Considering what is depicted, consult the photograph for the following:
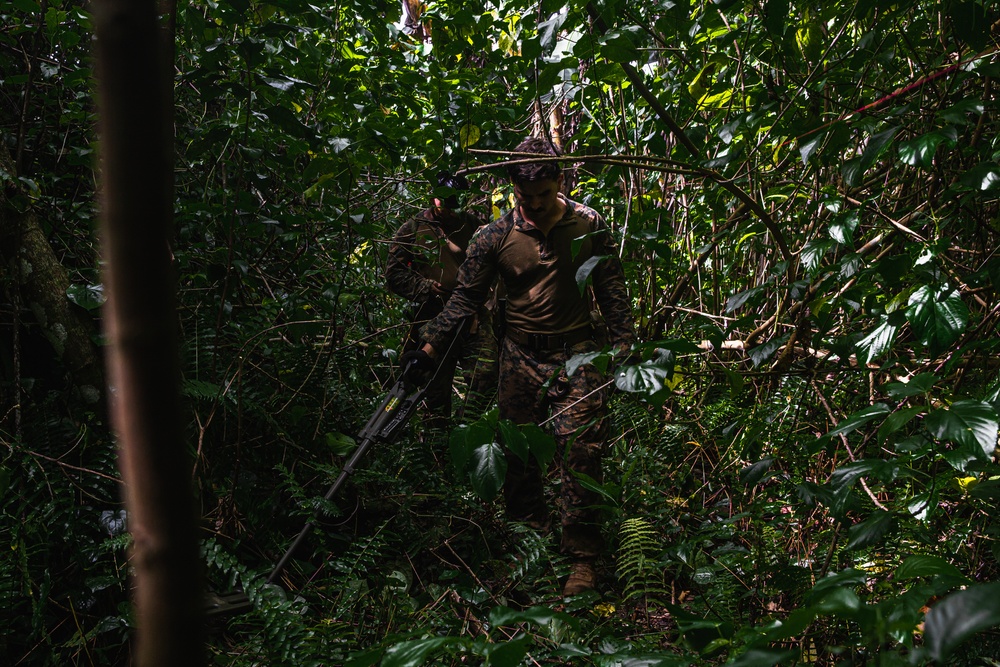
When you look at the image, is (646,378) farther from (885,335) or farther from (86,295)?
(86,295)

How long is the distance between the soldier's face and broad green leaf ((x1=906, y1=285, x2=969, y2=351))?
2.36 metres

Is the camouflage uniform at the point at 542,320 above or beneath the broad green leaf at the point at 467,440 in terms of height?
above

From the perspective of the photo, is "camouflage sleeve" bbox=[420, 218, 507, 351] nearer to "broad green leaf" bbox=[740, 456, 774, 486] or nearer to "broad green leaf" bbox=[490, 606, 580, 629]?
"broad green leaf" bbox=[740, 456, 774, 486]

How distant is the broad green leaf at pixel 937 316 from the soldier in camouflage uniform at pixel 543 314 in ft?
7.12

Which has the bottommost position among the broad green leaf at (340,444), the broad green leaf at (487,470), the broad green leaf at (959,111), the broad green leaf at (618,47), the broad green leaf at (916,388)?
Answer: the broad green leaf at (487,470)

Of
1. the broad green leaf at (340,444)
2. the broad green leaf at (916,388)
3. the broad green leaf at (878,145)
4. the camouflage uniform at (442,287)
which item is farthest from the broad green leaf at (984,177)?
the camouflage uniform at (442,287)

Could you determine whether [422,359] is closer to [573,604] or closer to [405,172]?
[405,172]

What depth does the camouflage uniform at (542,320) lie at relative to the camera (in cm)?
394

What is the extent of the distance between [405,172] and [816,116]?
7.88ft

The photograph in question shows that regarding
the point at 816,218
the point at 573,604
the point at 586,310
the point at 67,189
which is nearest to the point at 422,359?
the point at 586,310

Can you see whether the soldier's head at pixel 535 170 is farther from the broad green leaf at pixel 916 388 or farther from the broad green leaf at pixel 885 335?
the broad green leaf at pixel 916 388

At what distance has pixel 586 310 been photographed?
13.6 feet

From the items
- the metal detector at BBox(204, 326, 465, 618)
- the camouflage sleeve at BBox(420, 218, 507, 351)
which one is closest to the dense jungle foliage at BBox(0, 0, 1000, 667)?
the metal detector at BBox(204, 326, 465, 618)

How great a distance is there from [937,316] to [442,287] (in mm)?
4120
